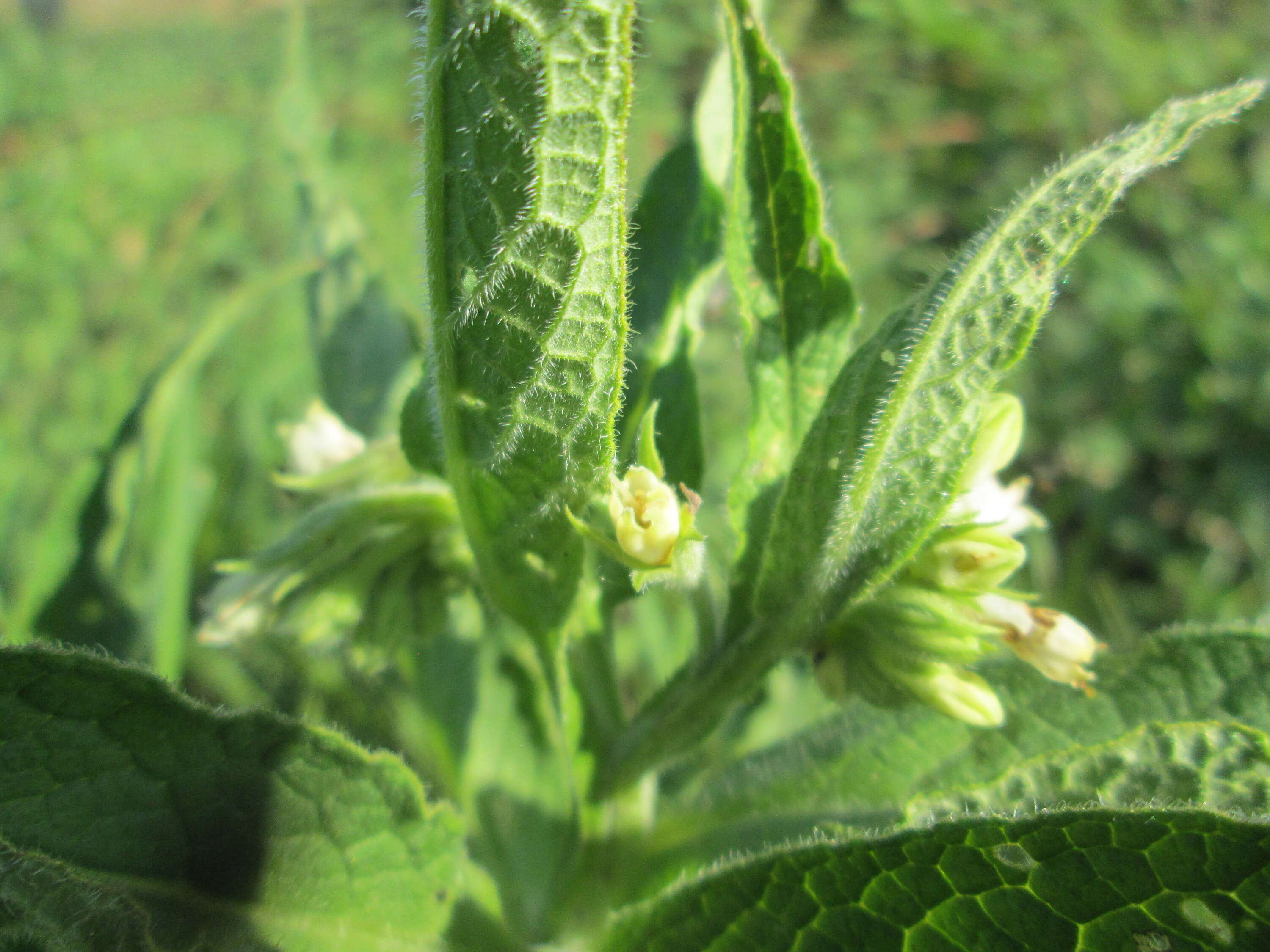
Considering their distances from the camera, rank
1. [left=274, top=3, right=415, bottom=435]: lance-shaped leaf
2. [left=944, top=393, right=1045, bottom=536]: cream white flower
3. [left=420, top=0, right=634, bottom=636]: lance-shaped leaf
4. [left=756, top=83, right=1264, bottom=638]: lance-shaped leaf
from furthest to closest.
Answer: [left=274, top=3, right=415, bottom=435]: lance-shaped leaf, [left=944, top=393, right=1045, bottom=536]: cream white flower, [left=756, top=83, right=1264, bottom=638]: lance-shaped leaf, [left=420, top=0, right=634, bottom=636]: lance-shaped leaf

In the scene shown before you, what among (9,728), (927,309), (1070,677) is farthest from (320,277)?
(1070,677)

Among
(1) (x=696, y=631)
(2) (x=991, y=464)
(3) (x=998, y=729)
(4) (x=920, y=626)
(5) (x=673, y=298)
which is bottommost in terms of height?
(3) (x=998, y=729)

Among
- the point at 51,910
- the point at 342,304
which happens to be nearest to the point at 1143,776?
the point at 51,910

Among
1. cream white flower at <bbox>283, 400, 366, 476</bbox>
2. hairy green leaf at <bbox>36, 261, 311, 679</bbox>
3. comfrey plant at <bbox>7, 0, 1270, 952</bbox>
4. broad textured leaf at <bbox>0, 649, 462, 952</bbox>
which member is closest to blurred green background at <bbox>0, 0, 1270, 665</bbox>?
hairy green leaf at <bbox>36, 261, 311, 679</bbox>

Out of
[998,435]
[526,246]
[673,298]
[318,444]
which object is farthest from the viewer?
[318,444]

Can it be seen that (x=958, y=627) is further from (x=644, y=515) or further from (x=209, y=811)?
(x=209, y=811)

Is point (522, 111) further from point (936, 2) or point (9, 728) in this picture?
point (936, 2)

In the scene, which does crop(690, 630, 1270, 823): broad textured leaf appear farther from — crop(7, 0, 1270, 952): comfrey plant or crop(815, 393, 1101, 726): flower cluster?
crop(815, 393, 1101, 726): flower cluster
